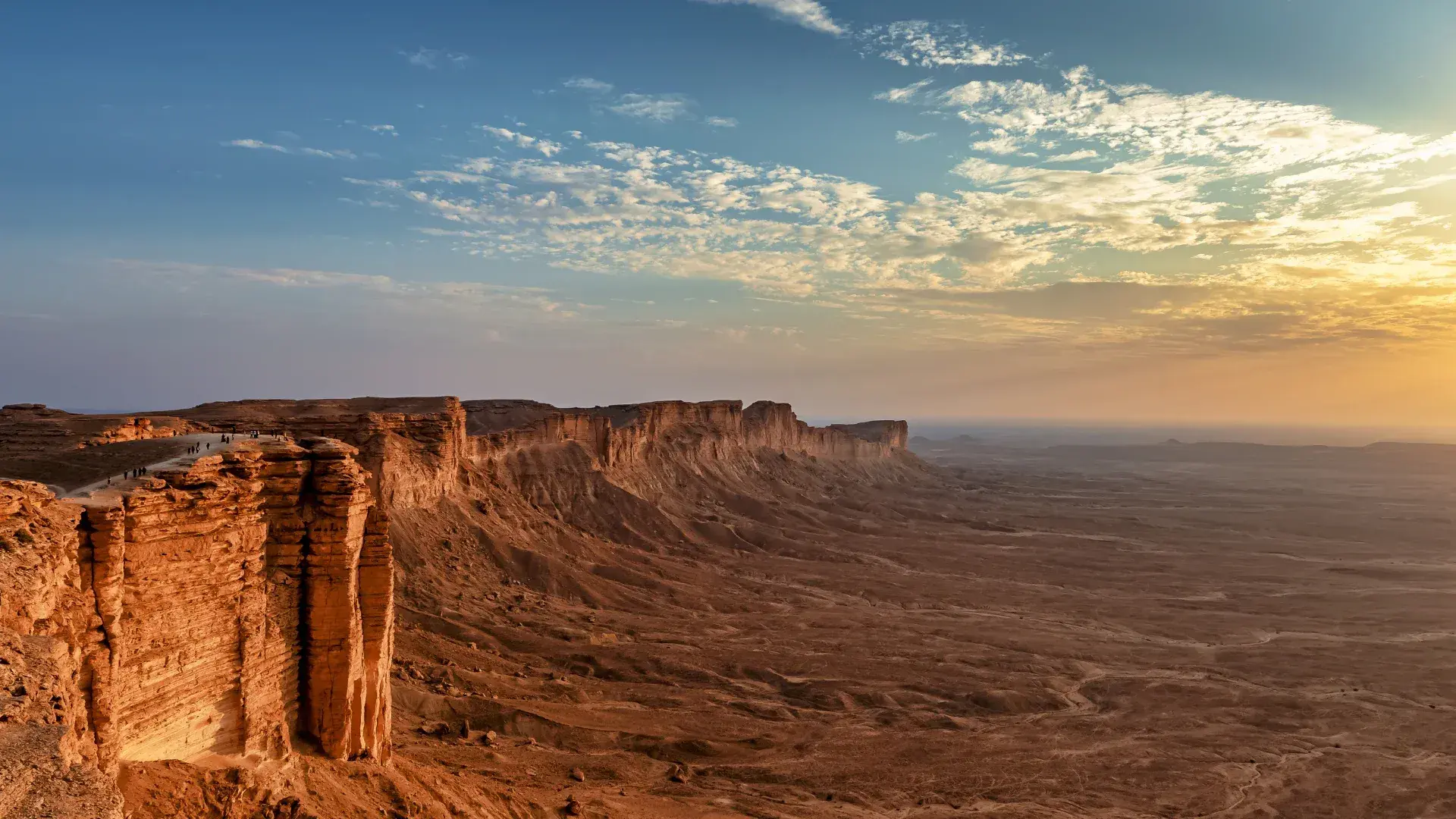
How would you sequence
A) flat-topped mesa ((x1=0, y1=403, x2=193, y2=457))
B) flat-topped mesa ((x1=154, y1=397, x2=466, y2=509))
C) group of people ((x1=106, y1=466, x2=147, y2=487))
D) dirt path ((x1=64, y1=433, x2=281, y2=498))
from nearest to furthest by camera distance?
dirt path ((x1=64, y1=433, x2=281, y2=498)) → group of people ((x1=106, y1=466, x2=147, y2=487)) → flat-topped mesa ((x1=0, y1=403, x2=193, y2=457)) → flat-topped mesa ((x1=154, y1=397, x2=466, y2=509))

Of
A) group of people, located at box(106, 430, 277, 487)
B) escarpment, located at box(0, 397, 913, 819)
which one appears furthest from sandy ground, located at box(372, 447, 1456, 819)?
group of people, located at box(106, 430, 277, 487)

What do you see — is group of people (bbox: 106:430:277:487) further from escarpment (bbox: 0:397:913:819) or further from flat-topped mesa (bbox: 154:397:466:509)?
flat-topped mesa (bbox: 154:397:466:509)

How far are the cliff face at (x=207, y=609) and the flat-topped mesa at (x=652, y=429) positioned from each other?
35.9 m

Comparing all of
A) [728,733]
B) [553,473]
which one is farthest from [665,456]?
[728,733]

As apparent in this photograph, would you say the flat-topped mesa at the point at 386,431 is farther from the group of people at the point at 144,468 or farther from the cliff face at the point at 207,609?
the cliff face at the point at 207,609

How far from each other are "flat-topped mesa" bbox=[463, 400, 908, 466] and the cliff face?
118 feet

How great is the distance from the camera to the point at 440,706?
73.4 feet

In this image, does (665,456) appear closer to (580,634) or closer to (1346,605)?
(580,634)

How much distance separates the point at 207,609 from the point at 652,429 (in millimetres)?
63333

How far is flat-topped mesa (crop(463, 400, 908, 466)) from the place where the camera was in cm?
5503

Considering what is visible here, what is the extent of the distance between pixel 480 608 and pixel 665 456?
4069 centimetres

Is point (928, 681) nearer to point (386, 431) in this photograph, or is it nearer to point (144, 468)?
point (386, 431)

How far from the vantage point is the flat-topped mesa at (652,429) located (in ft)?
181

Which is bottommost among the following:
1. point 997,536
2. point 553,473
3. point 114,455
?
point 997,536
